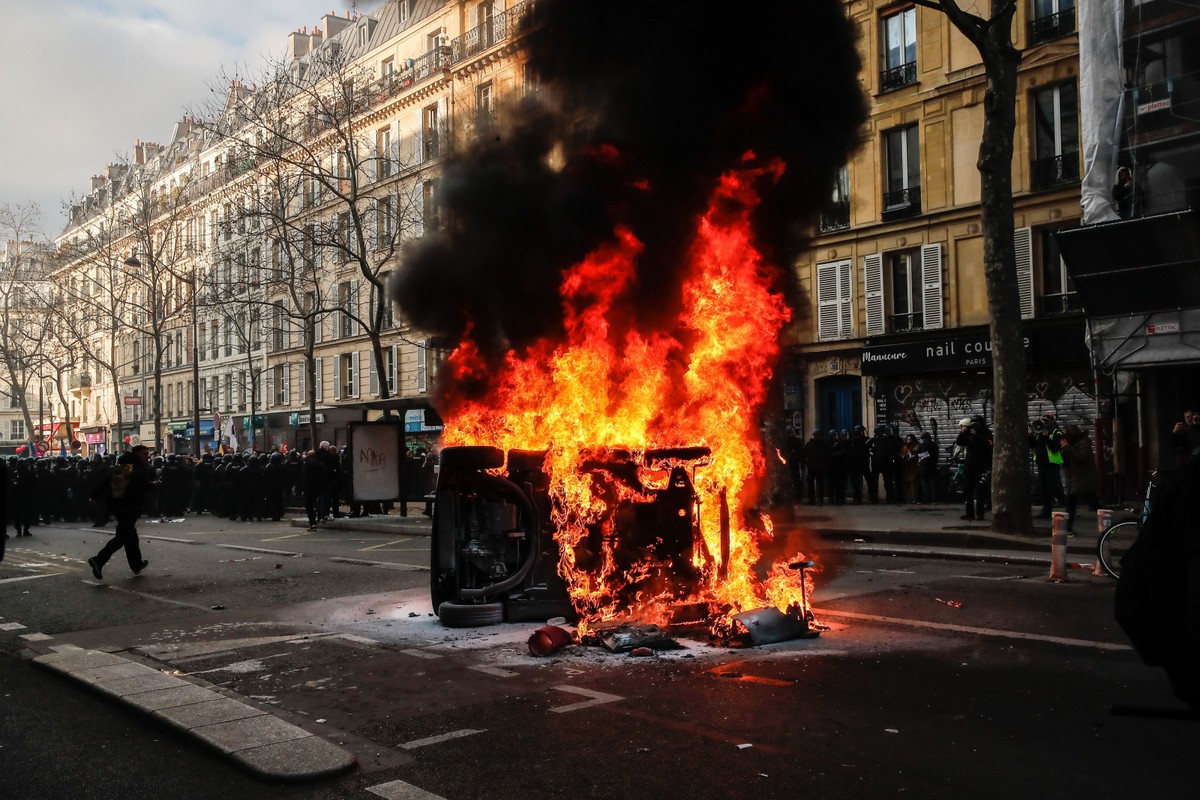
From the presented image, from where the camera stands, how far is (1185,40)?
1833cm

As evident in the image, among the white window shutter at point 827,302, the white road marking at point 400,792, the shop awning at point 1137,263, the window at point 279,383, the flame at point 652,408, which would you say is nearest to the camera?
the white road marking at point 400,792

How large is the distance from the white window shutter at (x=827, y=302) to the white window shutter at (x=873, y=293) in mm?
868

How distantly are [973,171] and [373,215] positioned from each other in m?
16.1

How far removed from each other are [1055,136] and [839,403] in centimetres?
809

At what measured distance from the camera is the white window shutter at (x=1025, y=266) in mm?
22297

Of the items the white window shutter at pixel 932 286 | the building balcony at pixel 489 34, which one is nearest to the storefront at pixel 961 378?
the white window shutter at pixel 932 286

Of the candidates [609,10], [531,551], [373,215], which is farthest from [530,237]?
[373,215]

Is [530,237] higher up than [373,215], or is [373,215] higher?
[373,215]

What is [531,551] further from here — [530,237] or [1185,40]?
[1185,40]

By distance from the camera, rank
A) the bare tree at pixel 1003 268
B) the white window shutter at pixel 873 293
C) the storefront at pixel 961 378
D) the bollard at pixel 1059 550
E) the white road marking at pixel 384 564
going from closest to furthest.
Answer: the bollard at pixel 1059 550
the white road marking at pixel 384 564
the bare tree at pixel 1003 268
the storefront at pixel 961 378
the white window shutter at pixel 873 293

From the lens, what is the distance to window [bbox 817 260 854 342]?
25719 millimetres

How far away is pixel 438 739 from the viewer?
16.3 ft

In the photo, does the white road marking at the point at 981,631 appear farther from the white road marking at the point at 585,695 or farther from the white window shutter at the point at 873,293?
the white window shutter at the point at 873,293

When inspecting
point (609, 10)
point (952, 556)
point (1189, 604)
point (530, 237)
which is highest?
point (609, 10)
